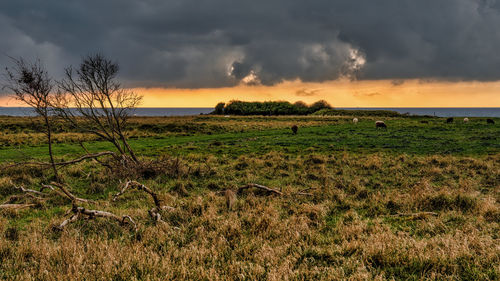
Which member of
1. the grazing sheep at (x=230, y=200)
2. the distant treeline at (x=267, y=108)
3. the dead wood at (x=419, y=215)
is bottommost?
the dead wood at (x=419, y=215)

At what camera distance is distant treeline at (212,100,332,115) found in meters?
134

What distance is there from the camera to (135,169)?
39.2 ft

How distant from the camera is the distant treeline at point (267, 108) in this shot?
134 meters

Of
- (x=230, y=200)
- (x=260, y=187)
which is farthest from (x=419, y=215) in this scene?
(x=230, y=200)

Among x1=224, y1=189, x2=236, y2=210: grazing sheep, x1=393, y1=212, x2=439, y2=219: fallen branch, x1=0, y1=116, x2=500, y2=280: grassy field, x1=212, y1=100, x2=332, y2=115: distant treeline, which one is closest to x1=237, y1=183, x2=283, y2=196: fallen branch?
x1=0, y1=116, x2=500, y2=280: grassy field

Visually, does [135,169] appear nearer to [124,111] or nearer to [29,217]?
[124,111]

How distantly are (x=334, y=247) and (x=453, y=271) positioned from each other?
5.26 ft

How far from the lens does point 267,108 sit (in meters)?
142

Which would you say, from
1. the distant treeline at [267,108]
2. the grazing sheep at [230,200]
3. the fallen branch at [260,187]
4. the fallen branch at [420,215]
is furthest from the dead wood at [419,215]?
the distant treeline at [267,108]

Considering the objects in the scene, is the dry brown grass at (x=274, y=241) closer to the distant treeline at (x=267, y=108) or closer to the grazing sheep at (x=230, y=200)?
the grazing sheep at (x=230, y=200)

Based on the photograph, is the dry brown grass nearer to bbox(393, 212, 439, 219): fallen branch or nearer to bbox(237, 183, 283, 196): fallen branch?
bbox(393, 212, 439, 219): fallen branch

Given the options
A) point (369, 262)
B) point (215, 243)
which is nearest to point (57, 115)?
point (215, 243)

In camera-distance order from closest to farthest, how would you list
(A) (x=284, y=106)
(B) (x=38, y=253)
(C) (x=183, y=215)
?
(B) (x=38, y=253)
(C) (x=183, y=215)
(A) (x=284, y=106)

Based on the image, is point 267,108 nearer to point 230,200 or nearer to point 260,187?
point 260,187
